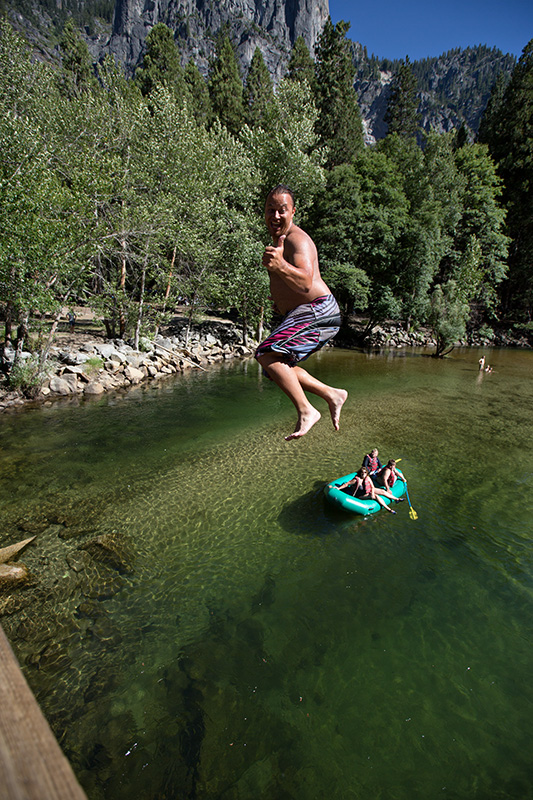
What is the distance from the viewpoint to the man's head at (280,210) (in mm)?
3404

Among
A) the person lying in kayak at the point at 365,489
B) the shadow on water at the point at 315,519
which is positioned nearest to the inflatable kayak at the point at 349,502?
the person lying in kayak at the point at 365,489

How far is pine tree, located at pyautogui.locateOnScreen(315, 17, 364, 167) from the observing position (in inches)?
1560

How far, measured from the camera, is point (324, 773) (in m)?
3.93

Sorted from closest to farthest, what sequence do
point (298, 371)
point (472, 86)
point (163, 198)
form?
point (298, 371), point (163, 198), point (472, 86)

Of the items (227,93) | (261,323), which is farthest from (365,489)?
(227,93)

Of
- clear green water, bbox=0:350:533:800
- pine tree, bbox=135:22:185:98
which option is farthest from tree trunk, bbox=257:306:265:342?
pine tree, bbox=135:22:185:98

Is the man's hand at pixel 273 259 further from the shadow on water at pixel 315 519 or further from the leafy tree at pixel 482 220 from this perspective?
the leafy tree at pixel 482 220

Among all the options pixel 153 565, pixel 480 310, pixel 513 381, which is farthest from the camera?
pixel 480 310

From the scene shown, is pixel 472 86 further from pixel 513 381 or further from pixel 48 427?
pixel 48 427

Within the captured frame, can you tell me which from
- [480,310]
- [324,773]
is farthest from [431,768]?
[480,310]

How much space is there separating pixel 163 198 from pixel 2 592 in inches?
722

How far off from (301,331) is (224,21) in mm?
163751

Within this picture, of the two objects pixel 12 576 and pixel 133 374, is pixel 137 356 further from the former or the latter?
pixel 12 576

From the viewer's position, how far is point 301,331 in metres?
3.45
